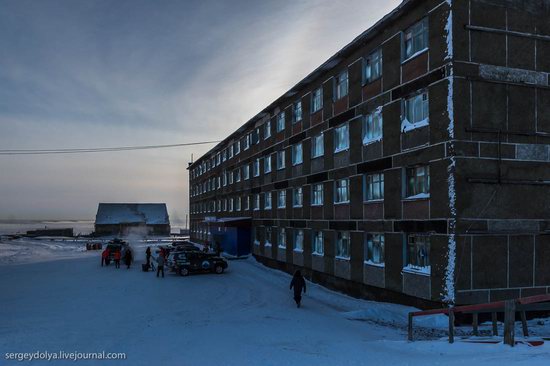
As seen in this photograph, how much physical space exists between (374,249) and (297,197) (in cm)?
1166

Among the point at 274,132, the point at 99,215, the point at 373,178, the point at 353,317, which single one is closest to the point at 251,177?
the point at 274,132

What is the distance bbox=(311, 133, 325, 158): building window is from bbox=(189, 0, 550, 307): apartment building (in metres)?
2.79

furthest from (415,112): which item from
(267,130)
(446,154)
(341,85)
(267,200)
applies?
(267,200)

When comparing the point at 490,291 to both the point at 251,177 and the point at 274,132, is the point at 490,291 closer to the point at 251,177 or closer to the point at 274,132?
the point at 274,132

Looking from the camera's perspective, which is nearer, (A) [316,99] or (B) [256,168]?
(A) [316,99]

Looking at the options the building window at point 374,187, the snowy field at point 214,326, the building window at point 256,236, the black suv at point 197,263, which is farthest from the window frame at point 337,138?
the building window at point 256,236

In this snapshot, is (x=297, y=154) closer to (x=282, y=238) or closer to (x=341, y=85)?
(x=282, y=238)

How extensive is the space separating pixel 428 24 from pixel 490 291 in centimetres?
1051

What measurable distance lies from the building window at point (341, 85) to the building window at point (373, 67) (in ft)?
7.56

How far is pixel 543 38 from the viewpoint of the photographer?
62.7ft

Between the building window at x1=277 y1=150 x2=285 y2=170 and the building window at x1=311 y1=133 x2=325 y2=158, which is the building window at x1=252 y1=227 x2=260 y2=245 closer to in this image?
the building window at x1=277 y1=150 x2=285 y2=170

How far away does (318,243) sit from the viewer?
3042cm

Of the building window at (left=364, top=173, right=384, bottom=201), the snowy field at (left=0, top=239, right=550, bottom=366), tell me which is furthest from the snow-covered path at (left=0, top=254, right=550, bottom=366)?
the building window at (left=364, top=173, right=384, bottom=201)

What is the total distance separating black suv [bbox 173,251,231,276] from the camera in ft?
105
